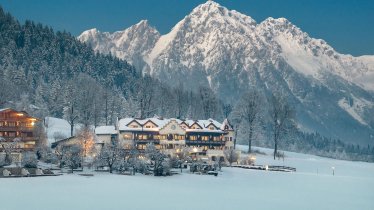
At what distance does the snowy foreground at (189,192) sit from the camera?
2613 inches

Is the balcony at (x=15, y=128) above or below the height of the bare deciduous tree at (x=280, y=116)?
below

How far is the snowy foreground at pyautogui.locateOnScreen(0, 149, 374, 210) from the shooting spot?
66375 millimetres

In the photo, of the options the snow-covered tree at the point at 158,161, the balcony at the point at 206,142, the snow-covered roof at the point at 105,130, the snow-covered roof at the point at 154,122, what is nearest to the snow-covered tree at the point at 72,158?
the snow-covered tree at the point at 158,161

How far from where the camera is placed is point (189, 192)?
78.4 metres

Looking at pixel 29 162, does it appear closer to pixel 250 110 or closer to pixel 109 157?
pixel 109 157

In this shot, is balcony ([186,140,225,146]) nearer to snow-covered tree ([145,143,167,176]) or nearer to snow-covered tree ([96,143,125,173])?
snow-covered tree ([145,143,167,176])

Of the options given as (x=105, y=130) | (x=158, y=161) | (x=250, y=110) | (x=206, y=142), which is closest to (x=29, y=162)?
(x=158, y=161)

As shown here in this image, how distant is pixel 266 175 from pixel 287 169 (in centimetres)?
1445

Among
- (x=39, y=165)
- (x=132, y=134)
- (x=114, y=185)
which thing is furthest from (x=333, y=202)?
(x=132, y=134)

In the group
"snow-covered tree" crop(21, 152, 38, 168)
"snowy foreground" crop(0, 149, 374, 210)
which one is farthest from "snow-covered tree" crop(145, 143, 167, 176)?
"snow-covered tree" crop(21, 152, 38, 168)

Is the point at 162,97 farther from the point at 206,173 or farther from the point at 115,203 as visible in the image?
the point at 115,203

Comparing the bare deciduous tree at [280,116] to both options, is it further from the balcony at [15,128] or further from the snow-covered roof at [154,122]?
the balcony at [15,128]

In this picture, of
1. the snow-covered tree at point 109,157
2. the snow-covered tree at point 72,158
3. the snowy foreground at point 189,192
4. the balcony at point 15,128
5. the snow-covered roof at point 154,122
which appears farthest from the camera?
the snow-covered roof at point 154,122

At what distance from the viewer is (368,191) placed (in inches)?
3477
